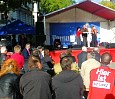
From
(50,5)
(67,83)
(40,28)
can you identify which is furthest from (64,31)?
(50,5)

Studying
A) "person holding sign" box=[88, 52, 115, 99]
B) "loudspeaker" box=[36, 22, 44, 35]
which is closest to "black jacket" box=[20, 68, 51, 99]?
"person holding sign" box=[88, 52, 115, 99]

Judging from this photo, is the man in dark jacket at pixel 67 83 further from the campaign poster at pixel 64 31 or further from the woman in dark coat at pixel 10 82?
the campaign poster at pixel 64 31

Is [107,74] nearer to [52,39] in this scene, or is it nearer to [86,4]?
[86,4]

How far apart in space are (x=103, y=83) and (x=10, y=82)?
5.55ft

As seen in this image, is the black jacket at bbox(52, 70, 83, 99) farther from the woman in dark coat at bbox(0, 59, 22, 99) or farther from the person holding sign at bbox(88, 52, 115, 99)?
the woman in dark coat at bbox(0, 59, 22, 99)

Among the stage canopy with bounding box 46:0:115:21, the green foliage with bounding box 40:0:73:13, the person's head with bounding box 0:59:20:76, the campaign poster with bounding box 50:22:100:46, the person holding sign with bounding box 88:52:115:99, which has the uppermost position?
the green foliage with bounding box 40:0:73:13

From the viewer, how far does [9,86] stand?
692 centimetres

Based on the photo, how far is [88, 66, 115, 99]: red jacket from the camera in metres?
7.39

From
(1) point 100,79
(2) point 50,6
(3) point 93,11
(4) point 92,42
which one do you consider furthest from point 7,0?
(2) point 50,6

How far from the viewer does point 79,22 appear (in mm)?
36188

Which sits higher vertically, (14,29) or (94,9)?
(94,9)

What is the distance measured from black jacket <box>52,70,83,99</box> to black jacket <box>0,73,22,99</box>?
2.13ft

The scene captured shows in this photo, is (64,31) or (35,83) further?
(64,31)

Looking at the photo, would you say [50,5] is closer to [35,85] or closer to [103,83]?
[103,83]
